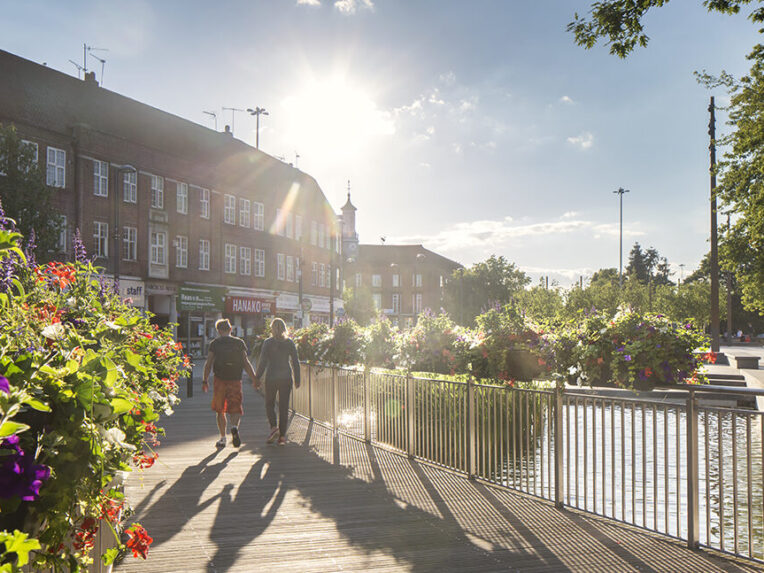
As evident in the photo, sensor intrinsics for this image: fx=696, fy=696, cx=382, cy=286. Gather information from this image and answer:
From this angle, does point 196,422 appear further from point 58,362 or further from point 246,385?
point 58,362

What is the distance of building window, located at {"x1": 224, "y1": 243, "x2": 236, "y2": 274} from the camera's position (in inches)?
1727

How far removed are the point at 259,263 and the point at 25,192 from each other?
2402 cm

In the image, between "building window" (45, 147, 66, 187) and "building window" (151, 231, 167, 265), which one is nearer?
"building window" (45, 147, 66, 187)

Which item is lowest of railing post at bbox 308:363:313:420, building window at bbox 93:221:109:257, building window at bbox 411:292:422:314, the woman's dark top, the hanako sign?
railing post at bbox 308:363:313:420

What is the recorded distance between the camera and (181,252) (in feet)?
130

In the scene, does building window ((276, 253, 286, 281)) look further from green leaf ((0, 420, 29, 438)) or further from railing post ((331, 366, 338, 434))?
green leaf ((0, 420, 29, 438))

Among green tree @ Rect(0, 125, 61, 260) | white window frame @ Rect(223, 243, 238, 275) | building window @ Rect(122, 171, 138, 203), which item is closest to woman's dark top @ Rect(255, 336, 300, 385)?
green tree @ Rect(0, 125, 61, 260)

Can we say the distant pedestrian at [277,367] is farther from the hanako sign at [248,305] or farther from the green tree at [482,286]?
the green tree at [482,286]

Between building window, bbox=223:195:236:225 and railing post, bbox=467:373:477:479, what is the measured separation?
38.4m

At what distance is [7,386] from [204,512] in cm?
476

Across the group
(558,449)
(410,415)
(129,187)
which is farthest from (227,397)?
(129,187)

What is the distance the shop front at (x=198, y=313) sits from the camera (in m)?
39.1

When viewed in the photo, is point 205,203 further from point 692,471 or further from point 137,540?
point 137,540

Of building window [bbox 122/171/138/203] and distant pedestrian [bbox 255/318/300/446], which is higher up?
building window [bbox 122/171/138/203]
